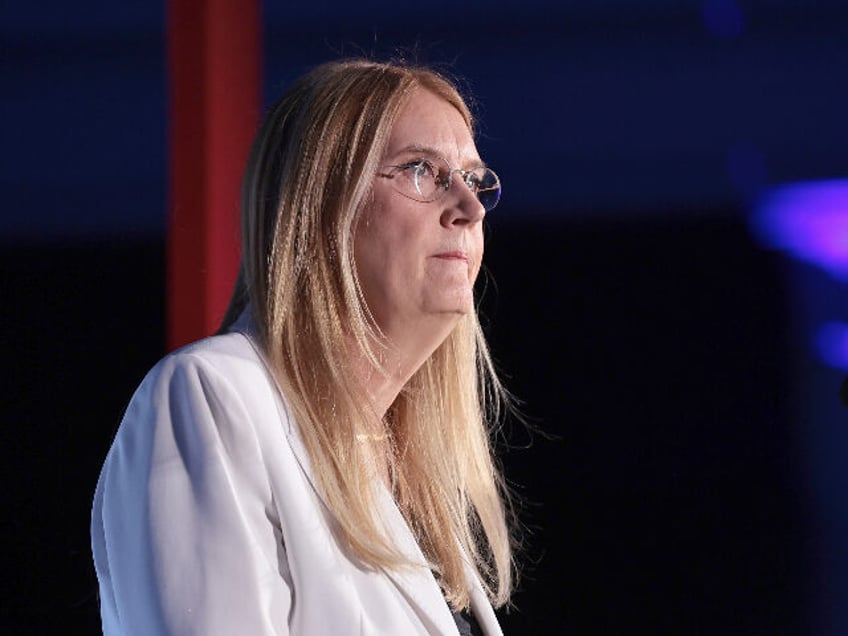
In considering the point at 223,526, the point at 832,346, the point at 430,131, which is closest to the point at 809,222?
the point at 832,346

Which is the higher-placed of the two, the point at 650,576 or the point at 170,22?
the point at 170,22

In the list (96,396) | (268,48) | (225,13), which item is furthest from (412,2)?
(96,396)

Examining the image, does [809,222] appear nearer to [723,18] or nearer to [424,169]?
[723,18]

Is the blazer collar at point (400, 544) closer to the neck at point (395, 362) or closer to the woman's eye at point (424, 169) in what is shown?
the neck at point (395, 362)

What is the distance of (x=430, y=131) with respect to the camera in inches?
47.2

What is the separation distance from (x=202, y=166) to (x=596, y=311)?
0.79 m

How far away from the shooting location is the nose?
1.18m

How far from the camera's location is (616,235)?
2.18 m

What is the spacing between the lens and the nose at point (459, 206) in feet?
3.89

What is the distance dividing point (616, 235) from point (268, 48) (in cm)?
79

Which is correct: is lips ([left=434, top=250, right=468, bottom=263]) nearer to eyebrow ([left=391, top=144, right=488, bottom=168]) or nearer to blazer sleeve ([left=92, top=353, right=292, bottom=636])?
eyebrow ([left=391, top=144, right=488, bottom=168])

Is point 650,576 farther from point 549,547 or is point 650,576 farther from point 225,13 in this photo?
point 225,13

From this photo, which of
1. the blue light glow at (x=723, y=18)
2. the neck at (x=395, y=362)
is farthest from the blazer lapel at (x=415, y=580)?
the blue light glow at (x=723, y=18)

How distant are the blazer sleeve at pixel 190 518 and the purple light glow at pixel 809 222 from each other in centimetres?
143
